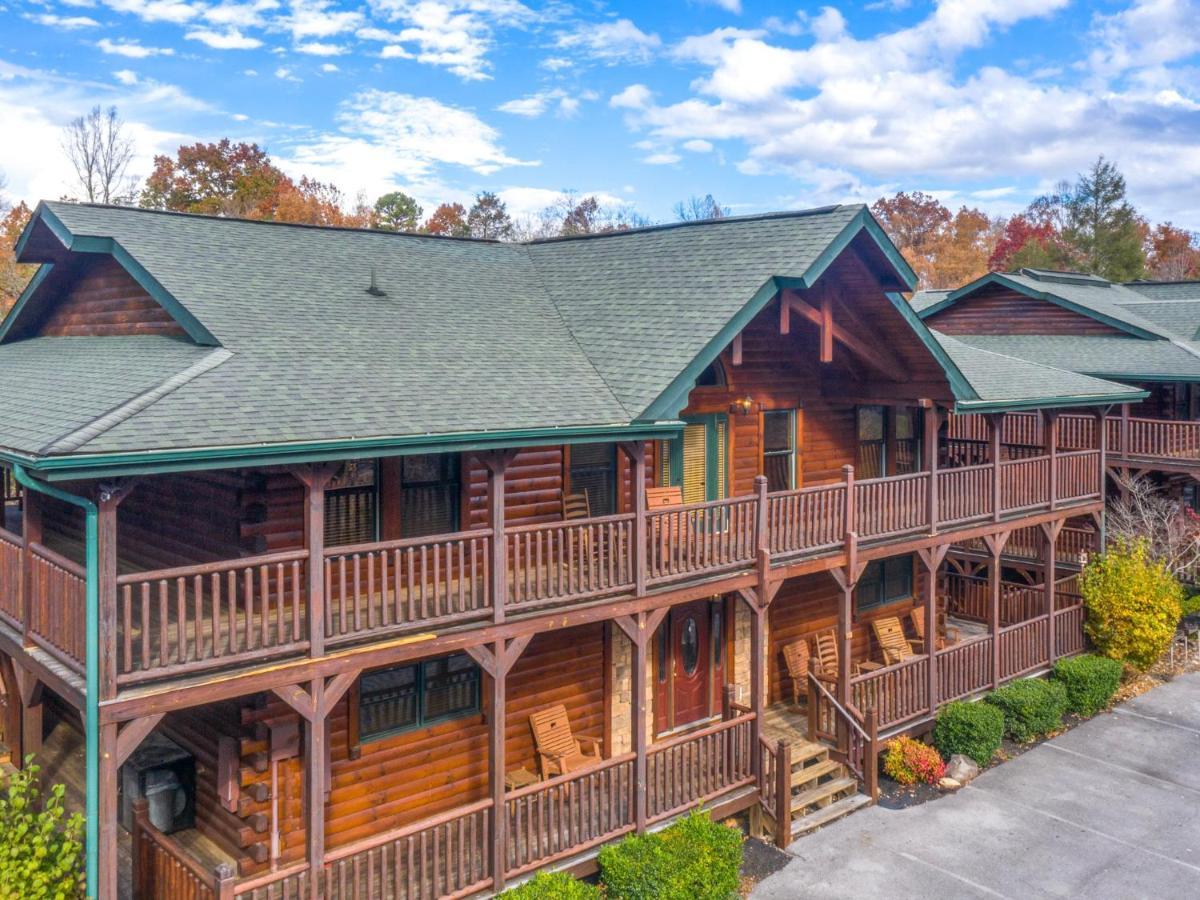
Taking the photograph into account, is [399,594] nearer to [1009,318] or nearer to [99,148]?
[1009,318]

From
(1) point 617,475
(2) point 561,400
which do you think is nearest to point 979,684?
(1) point 617,475

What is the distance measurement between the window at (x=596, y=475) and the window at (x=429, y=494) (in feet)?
6.83

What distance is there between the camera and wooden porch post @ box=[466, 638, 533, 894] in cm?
1159

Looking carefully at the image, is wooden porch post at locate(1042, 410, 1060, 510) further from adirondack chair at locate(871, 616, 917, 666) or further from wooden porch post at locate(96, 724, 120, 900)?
wooden porch post at locate(96, 724, 120, 900)

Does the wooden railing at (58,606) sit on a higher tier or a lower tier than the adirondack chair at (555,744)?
higher

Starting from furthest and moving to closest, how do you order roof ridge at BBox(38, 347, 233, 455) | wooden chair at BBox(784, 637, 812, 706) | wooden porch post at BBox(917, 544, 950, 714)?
wooden chair at BBox(784, 637, 812, 706) → wooden porch post at BBox(917, 544, 950, 714) → roof ridge at BBox(38, 347, 233, 455)

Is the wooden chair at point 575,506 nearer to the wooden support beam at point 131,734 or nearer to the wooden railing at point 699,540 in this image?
the wooden railing at point 699,540

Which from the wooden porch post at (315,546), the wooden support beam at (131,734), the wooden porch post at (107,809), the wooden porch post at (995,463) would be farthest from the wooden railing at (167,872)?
the wooden porch post at (995,463)

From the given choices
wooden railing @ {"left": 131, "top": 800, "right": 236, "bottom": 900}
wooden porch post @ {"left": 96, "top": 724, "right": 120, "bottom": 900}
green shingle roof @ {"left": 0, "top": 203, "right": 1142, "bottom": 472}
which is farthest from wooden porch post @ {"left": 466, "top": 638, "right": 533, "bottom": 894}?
wooden porch post @ {"left": 96, "top": 724, "right": 120, "bottom": 900}

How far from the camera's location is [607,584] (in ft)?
41.9

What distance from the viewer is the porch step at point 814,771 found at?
49.5 feet

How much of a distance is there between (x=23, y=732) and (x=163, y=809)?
368cm

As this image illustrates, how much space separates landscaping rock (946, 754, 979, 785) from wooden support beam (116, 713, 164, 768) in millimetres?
12346

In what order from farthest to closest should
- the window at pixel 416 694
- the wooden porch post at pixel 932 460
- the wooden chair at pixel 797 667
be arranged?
1. the wooden chair at pixel 797 667
2. the wooden porch post at pixel 932 460
3. the window at pixel 416 694
